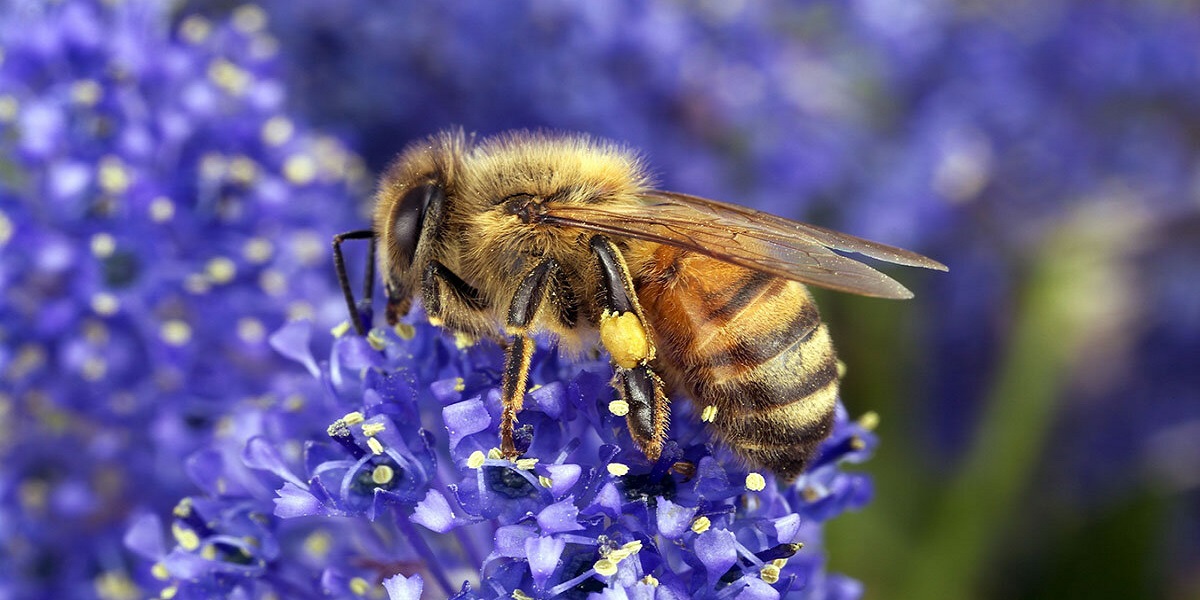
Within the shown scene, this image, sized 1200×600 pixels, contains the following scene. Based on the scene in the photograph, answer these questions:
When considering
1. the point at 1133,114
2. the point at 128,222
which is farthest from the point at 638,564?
the point at 1133,114

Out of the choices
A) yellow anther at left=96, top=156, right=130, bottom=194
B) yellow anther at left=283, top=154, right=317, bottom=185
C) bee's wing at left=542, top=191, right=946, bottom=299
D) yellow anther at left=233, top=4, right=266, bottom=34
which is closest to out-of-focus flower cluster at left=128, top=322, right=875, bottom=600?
bee's wing at left=542, top=191, right=946, bottom=299

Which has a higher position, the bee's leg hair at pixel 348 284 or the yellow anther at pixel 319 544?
the bee's leg hair at pixel 348 284

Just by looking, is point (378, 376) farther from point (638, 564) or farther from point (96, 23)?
point (96, 23)

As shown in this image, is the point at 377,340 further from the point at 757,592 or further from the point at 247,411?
the point at 757,592

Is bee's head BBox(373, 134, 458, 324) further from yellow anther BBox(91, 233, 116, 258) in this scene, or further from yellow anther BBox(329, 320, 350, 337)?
yellow anther BBox(91, 233, 116, 258)

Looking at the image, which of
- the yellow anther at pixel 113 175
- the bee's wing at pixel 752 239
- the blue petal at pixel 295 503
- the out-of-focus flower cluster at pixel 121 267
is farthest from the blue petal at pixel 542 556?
the yellow anther at pixel 113 175

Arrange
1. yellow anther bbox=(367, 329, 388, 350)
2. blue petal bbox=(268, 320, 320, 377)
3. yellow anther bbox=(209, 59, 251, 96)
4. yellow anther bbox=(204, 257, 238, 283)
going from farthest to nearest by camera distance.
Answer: yellow anther bbox=(209, 59, 251, 96), yellow anther bbox=(204, 257, 238, 283), blue petal bbox=(268, 320, 320, 377), yellow anther bbox=(367, 329, 388, 350)

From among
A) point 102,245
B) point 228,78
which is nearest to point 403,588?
point 102,245

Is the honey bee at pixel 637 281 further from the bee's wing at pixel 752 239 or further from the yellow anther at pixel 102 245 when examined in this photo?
the yellow anther at pixel 102 245
